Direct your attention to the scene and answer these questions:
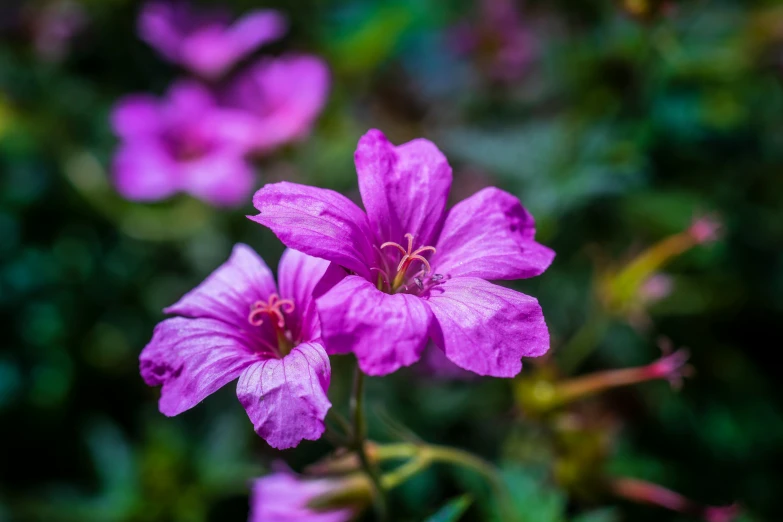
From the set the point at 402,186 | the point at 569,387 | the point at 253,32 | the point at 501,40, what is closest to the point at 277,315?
the point at 402,186

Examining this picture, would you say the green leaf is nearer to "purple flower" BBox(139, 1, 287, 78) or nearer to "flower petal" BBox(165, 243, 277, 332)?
"flower petal" BBox(165, 243, 277, 332)

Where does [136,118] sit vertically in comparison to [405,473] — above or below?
above

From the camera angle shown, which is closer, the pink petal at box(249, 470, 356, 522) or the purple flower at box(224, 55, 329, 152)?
the pink petal at box(249, 470, 356, 522)

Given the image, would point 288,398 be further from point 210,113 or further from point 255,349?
point 210,113

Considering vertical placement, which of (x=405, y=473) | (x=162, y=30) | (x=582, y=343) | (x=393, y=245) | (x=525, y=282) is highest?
(x=162, y=30)

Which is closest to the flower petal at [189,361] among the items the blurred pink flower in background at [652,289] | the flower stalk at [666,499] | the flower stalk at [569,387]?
the flower stalk at [569,387]

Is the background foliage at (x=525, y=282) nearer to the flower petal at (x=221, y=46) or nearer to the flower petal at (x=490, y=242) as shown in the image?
the flower petal at (x=221, y=46)

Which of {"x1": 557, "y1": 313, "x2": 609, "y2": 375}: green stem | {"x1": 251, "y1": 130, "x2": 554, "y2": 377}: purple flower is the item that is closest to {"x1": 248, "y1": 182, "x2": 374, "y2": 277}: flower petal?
{"x1": 251, "y1": 130, "x2": 554, "y2": 377}: purple flower
